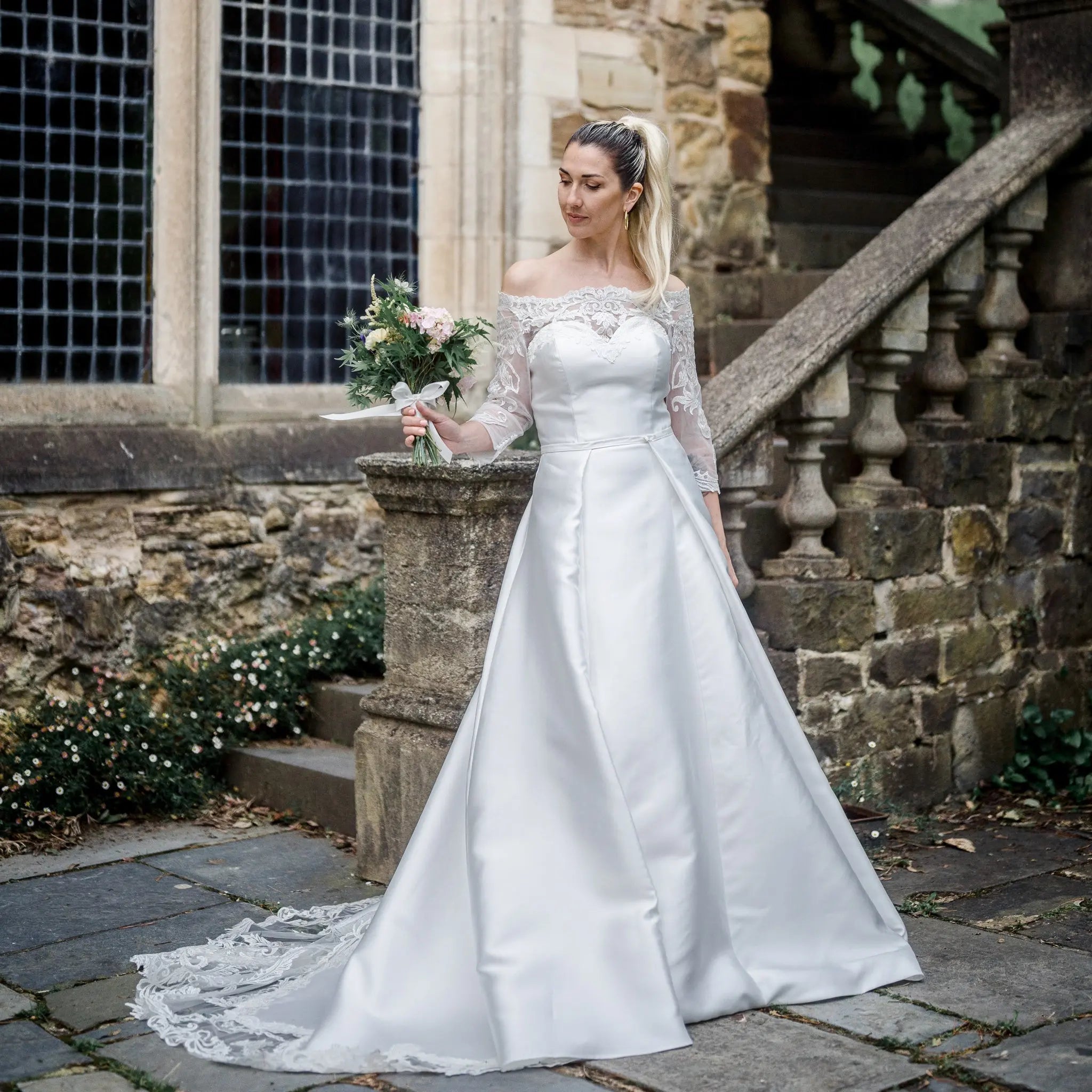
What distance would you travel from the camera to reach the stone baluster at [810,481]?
17.3ft

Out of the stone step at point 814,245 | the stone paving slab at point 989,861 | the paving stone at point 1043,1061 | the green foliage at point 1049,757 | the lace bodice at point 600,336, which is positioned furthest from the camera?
the stone step at point 814,245

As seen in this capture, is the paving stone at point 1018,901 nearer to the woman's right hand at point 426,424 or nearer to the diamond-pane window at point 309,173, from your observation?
the woman's right hand at point 426,424

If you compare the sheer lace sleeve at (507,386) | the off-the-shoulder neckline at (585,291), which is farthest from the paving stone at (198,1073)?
the off-the-shoulder neckline at (585,291)

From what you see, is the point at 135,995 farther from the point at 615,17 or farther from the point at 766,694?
the point at 615,17

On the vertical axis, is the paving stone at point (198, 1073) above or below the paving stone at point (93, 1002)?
above

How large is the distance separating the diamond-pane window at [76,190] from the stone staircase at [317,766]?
1601 mm

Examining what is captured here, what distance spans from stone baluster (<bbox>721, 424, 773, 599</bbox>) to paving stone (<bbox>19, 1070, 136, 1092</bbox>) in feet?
8.24

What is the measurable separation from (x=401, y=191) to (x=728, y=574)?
3788 mm

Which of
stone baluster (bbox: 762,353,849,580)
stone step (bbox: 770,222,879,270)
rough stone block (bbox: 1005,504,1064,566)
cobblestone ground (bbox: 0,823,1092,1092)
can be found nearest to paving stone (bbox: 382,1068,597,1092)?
cobblestone ground (bbox: 0,823,1092,1092)

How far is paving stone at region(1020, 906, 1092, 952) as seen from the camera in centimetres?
430

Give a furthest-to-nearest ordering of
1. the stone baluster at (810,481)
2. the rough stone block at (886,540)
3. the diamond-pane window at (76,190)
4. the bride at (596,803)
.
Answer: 1. the diamond-pane window at (76,190)
2. the rough stone block at (886,540)
3. the stone baluster at (810,481)
4. the bride at (596,803)

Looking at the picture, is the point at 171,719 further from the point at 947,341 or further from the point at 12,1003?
the point at 947,341

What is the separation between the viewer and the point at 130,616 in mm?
6547

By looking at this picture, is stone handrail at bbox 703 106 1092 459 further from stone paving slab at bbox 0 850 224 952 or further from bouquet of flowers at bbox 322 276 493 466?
Result: stone paving slab at bbox 0 850 224 952
